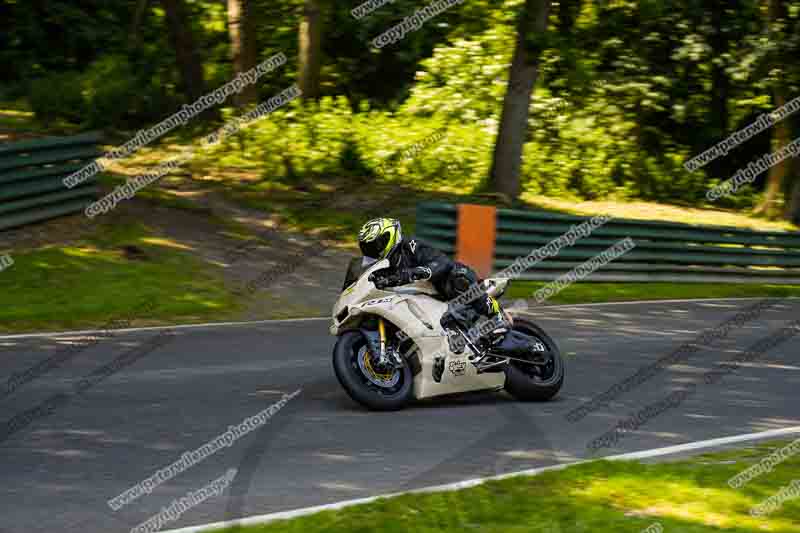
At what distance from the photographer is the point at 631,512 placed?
651 cm

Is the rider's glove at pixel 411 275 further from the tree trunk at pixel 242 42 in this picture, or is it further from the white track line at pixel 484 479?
the tree trunk at pixel 242 42

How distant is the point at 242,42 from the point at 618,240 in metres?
11.7

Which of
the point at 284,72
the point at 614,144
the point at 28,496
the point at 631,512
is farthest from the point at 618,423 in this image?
the point at 284,72

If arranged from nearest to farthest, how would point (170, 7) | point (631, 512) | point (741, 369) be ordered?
1. point (631, 512)
2. point (741, 369)
3. point (170, 7)

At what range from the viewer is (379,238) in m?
9.16

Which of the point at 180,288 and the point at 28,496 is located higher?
the point at 28,496

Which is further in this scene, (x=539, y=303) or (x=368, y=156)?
(x=368, y=156)

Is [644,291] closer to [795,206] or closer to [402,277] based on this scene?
[402,277]

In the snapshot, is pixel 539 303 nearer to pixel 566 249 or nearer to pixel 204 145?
pixel 566 249

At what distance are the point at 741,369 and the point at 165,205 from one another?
1147 centimetres

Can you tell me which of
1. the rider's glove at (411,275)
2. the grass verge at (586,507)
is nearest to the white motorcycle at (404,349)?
the rider's glove at (411,275)

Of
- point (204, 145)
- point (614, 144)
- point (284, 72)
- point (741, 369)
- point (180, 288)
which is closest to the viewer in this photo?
point (741, 369)

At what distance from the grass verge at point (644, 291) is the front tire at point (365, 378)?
25.1 ft

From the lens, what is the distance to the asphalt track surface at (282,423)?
6855 millimetres
